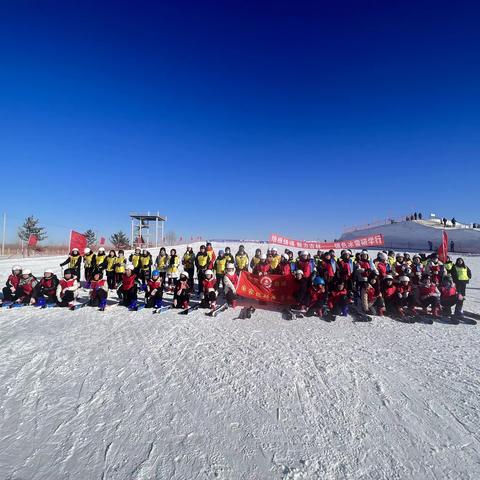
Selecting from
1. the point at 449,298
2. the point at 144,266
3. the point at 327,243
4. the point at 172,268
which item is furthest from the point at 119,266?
the point at 327,243

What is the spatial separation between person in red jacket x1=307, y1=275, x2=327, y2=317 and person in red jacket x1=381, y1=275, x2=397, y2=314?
1601mm

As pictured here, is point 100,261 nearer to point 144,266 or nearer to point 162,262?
point 144,266

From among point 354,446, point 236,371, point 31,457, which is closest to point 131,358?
point 236,371

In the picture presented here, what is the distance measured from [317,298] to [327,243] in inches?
850

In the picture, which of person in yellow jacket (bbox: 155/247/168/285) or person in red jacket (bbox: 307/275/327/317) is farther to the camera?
person in yellow jacket (bbox: 155/247/168/285)

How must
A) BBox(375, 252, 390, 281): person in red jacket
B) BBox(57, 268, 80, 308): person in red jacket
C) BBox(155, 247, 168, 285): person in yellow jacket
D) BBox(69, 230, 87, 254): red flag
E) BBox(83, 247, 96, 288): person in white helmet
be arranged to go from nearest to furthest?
BBox(57, 268, 80, 308): person in red jacket < BBox(375, 252, 390, 281): person in red jacket < BBox(155, 247, 168, 285): person in yellow jacket < BBox(83, 247, 96, 288): person in white helmet < BBox(69, 230, 87, 254): red flag

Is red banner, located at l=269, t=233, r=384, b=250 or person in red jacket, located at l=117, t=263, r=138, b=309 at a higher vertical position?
red banner, located at l=269, t=233, r=384, b=250

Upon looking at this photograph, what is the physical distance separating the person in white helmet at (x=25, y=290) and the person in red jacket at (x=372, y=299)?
883 cm

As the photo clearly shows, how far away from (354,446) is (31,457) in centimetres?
300

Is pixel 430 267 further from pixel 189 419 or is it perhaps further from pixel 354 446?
pixel 189 419

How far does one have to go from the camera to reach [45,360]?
4.52 meters

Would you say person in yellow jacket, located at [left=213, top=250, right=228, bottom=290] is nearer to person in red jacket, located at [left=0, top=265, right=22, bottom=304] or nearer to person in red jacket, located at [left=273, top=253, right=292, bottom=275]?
person in red jacket, located at [left=273, top=253, right=292, bottom=275]

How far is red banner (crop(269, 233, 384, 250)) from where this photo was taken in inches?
1101

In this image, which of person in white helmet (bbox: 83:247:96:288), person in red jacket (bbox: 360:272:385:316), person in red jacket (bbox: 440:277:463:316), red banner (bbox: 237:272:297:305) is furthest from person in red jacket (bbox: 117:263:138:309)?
person in red jacket (bbox: 440:277:463:316)
